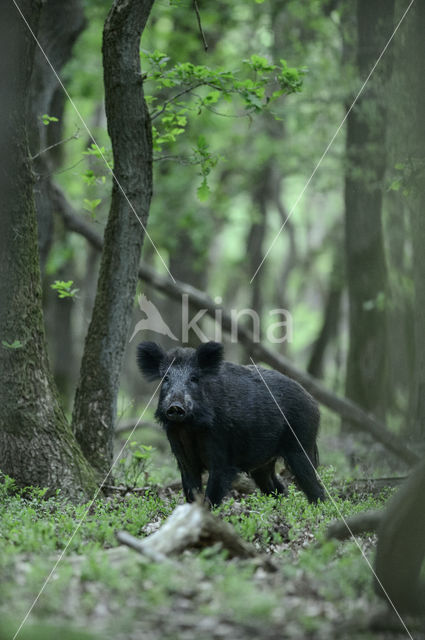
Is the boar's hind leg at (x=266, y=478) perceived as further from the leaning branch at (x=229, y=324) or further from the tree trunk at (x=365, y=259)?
the tree trunk at (x=365, y=259)

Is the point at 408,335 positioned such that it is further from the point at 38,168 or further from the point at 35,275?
the point at 35,275

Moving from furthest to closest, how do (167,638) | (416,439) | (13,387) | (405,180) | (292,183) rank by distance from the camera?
1. (292,183)
2. (416,439)
3. (405,180)
4. (13,387)
5. (167,638)

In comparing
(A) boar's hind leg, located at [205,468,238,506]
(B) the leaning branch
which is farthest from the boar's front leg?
(B) the leaning branch

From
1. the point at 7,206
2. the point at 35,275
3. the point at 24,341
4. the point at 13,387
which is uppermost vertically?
the point at 7,206

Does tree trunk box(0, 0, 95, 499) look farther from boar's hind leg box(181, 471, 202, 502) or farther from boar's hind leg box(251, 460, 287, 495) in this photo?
boar's hind leg box(251, 460, 287, 495)

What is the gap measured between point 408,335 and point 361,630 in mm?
11391

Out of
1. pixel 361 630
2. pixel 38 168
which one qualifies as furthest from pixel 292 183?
pixel 361 630

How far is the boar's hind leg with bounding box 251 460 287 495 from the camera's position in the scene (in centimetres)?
899

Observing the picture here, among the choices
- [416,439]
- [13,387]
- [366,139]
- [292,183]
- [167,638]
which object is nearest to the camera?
[167,638]

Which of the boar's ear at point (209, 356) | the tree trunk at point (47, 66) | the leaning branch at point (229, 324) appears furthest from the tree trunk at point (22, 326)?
the leaning branch at point (229, 324)

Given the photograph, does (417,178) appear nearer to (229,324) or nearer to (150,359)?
(150,359)

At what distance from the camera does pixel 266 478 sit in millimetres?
9039

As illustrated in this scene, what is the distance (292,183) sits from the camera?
36.3 metres

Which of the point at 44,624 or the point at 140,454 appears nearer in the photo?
the point at 44,624
